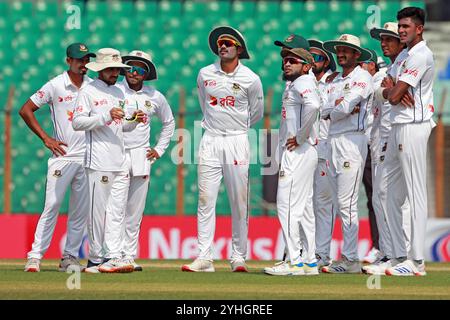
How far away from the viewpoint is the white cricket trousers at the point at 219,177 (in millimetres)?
11227

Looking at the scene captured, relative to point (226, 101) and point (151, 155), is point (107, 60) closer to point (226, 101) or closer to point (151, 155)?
point (226, 101)

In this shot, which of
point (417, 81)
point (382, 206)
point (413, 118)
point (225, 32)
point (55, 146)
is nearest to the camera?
point (417, 81)

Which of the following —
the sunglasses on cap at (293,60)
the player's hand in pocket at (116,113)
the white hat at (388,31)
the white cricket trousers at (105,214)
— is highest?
the white hat at (388,31)

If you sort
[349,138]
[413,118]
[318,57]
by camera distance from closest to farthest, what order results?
[413,118] → [349,138] → [318,57]

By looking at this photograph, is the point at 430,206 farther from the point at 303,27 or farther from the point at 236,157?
the point at 236,157

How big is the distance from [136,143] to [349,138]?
218cm

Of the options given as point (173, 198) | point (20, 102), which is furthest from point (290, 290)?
point (20, 102)

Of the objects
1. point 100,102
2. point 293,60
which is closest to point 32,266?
point 100,102

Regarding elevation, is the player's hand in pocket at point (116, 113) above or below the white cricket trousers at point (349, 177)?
above

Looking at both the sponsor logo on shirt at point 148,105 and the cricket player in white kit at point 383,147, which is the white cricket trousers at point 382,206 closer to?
the cricket player in white kit at point 383,147

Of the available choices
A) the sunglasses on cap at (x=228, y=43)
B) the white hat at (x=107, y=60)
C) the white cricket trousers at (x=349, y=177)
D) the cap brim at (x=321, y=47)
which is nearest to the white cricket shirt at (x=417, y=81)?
the white cricket trousers at (x=349, y=177)

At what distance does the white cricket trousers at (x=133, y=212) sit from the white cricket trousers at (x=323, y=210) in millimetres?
1877

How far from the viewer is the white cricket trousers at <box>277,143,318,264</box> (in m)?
10.6

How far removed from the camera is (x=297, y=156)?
10695mm
